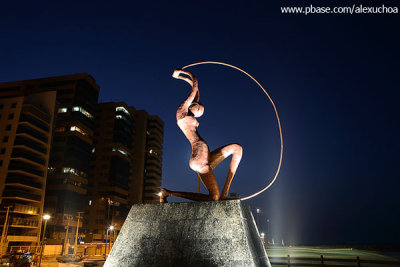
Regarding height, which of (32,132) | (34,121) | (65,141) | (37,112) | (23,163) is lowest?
(23,163)

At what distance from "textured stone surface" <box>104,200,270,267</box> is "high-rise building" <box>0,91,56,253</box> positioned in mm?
51239

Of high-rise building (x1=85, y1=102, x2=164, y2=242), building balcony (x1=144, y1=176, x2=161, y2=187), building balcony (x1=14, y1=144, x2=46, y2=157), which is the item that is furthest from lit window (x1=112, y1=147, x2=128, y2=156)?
building balcony (x1=14, y1=144, x2=46, y2=157)

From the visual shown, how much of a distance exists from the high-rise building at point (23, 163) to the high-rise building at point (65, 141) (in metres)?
0.37

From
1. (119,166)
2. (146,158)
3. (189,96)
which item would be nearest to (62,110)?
(119,166)

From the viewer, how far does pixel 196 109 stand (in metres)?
8.72

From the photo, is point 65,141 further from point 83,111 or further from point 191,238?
point 191,238

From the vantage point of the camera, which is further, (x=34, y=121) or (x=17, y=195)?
(x=34, y=121)

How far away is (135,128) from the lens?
97.1 m

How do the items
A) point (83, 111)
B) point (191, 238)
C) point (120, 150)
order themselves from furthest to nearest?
point (120, 150) → point (83, 111) → point (191, 238)

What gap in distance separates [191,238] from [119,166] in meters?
77.0

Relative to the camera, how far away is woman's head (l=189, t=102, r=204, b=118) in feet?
28.6

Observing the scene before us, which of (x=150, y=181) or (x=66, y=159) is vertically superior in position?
(x=66, y=159)

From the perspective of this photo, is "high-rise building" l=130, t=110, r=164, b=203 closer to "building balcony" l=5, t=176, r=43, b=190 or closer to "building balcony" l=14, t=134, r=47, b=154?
"building balcony" l=14, t=134, r=47, b=154

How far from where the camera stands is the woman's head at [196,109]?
343 inches
